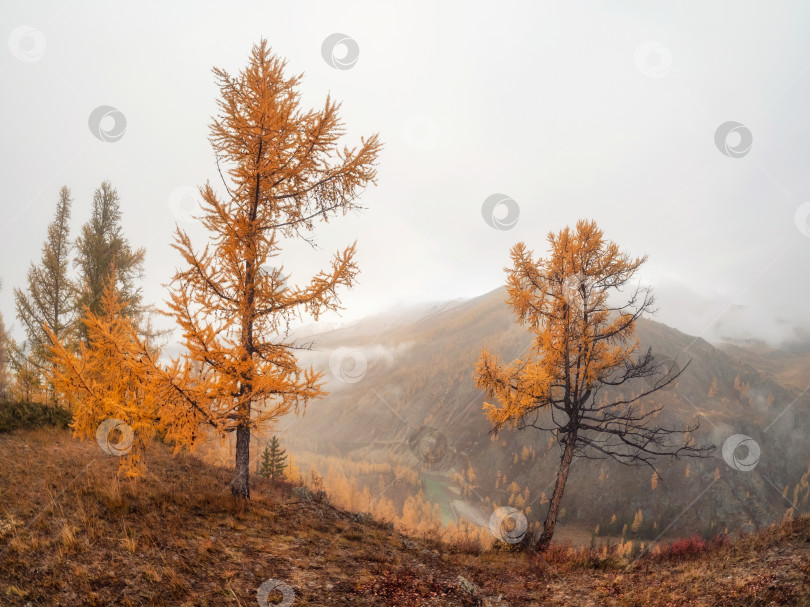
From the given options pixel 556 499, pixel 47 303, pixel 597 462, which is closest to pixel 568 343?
pixel 556 499

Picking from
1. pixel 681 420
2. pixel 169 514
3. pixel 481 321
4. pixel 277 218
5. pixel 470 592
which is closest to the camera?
pixel 470 592

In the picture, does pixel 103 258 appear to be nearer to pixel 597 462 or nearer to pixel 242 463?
pixel 242 463

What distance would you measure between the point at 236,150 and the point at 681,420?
3093 inches

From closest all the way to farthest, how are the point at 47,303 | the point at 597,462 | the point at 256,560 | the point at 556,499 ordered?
the point at 256,560, the point at 556,499, the point at 47,303, the point at 597,462

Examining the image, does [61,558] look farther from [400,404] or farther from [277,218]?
[400,404]

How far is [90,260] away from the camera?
17312 mm

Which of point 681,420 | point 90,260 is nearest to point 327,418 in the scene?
point 681,420

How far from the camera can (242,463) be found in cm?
876

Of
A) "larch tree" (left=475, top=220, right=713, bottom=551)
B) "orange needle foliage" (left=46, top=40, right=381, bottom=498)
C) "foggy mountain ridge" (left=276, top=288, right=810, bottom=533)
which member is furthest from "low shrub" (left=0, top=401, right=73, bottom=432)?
"foggy mountain ridge" (left=276, top=288, right=810, bottom=533)

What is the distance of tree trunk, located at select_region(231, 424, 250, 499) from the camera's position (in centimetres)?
855

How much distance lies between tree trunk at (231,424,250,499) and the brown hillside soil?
0.33 m

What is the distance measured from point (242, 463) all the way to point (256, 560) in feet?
9.88

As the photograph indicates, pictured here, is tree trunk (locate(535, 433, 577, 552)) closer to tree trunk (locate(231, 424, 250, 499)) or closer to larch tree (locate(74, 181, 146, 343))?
tree trunk (locate(231, 424, 250, 499))

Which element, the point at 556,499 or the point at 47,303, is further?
the point at 47,303
